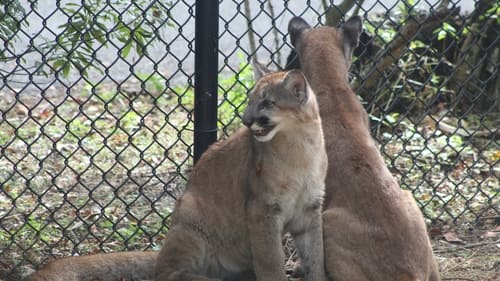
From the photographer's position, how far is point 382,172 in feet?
17.2

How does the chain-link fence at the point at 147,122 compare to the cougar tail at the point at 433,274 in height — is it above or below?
above

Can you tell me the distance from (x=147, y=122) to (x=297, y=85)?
3977 mm

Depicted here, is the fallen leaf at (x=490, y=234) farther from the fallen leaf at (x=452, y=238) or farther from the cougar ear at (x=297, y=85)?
the cougar ear at (x=297, y=85)

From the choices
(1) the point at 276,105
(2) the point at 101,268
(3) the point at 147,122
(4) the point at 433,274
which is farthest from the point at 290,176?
(3) the point at 147,122

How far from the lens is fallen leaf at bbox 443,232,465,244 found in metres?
6.36

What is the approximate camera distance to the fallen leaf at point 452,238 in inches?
250

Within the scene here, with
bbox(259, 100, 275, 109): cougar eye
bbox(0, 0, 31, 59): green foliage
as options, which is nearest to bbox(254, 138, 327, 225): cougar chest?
bbox(259, 100, 275, 109): cougar eye

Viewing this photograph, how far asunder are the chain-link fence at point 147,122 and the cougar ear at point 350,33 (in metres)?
0.27

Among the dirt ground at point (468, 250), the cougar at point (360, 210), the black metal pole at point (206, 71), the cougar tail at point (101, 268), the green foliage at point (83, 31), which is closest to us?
the cougar at point (360, 210)

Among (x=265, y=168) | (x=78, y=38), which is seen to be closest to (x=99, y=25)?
(x=78, y=38)

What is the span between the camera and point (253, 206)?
506cm

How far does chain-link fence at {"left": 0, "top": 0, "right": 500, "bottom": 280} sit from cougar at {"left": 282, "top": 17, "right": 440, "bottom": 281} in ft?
2.62

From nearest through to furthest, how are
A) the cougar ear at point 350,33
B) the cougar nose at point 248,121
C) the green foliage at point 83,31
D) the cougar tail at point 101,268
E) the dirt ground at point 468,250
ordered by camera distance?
the cougar nose at point 248,121, the cougar tail at point 101,268, the green foliage at point 83,31, the dirt ground at point 468,250, the cougar ear at point 350,33

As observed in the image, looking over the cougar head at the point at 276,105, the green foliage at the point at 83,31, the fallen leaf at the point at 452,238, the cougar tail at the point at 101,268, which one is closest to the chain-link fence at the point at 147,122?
the green foliage at the point at 83,31
